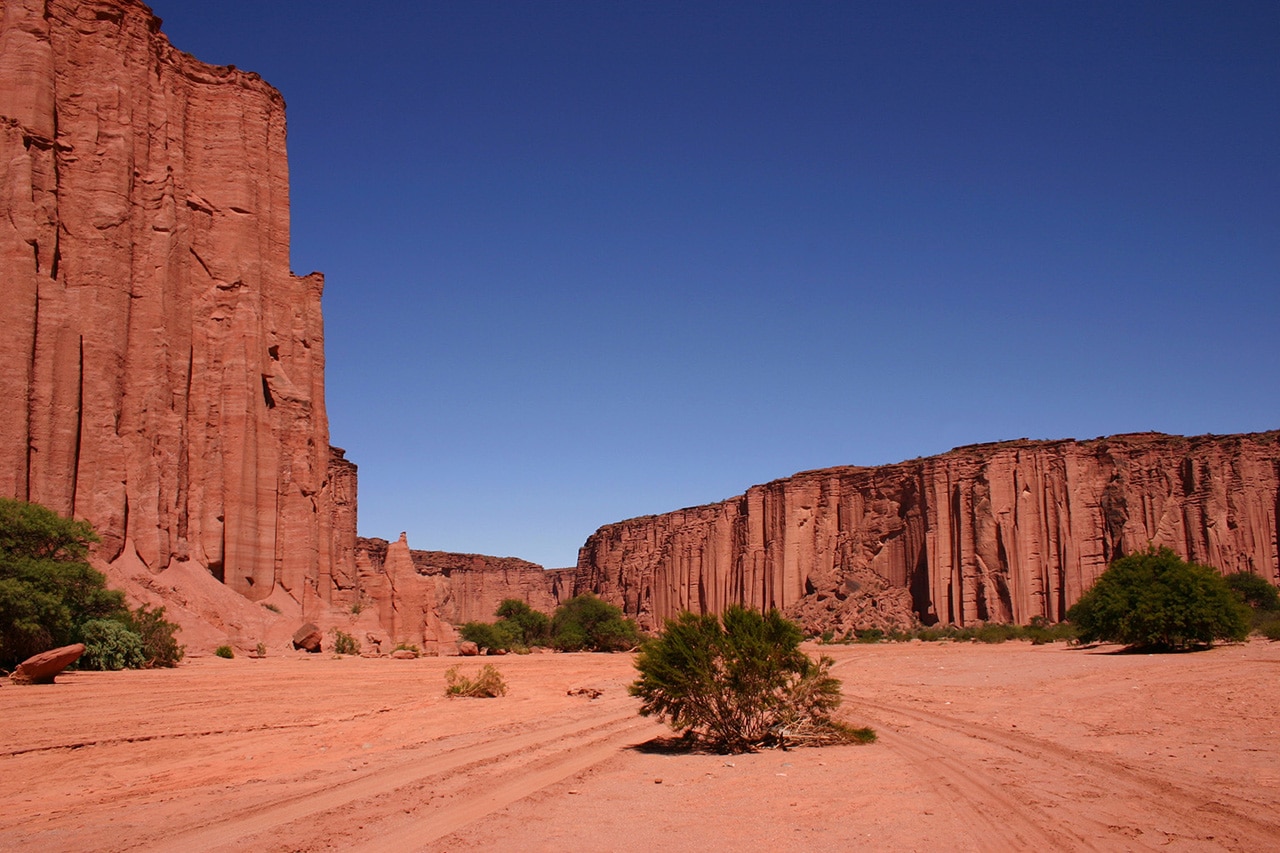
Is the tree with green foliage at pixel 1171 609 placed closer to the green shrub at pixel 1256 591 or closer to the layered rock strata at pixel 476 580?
the green shrub at pixel 1256 591

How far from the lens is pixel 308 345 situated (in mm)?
41219

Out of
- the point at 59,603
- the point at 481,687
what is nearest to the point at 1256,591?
the point at 481,687

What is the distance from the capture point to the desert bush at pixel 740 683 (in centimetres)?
1234

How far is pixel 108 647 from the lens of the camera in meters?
22.6

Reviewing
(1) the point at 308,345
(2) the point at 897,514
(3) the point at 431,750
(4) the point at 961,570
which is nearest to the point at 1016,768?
(3) the point at 431,750

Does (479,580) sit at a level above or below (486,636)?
above

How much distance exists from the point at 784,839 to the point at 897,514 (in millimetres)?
67118

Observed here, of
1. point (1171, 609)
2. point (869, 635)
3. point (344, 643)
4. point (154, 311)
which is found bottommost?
point (869, 635)

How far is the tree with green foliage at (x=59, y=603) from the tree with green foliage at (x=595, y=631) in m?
32.3

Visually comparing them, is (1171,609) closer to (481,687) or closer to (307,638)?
(481,687)

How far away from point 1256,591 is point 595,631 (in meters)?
35.5

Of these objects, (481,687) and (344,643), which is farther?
(344,643)

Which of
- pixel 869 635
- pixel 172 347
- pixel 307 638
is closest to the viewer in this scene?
pixel 307 638

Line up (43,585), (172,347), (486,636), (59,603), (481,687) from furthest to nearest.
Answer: (486,636) → (172,347) → (43,585) → (59,603) → (481,687)
